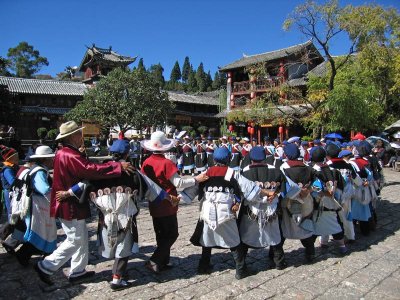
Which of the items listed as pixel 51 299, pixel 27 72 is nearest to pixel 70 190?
pixel 51 299

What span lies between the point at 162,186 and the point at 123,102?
18350 mm

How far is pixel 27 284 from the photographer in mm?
3791

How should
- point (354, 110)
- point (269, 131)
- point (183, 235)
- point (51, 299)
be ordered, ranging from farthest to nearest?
1. point (269, 131)
2. point (354, 110)
3. point (183, 235)
4. point (51, 299)

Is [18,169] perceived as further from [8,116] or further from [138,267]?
[8,116]

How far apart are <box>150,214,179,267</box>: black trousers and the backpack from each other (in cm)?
165

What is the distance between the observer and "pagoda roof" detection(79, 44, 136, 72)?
4025 centimetres

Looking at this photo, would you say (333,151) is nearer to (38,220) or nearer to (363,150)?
(363,150)

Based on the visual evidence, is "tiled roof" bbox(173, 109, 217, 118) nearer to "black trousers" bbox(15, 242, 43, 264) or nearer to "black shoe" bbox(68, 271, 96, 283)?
"black trousers" bbox(15, 242, 43, 264)

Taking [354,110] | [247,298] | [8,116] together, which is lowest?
[247,298]

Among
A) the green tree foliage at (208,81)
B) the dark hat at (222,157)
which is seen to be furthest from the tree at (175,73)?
the dark hat at (222,157)

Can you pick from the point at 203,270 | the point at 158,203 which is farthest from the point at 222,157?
the point at 203,270

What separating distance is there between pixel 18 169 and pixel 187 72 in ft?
228

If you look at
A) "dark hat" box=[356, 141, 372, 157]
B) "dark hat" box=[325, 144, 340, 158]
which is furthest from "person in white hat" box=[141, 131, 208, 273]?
"dark hat" box=[356, 141, 372, 157]

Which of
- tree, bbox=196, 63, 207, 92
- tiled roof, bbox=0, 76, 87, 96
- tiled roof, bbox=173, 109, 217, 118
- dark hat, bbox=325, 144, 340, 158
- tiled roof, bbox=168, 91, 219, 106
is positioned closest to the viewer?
dark hat, bbox=325, 144, 340, 158
